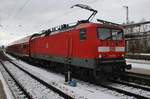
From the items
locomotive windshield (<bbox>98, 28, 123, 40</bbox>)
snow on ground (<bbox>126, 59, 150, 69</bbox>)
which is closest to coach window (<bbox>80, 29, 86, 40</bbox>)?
locomotive windshield (<bbox>98, 28, 123, 40</bbox>)

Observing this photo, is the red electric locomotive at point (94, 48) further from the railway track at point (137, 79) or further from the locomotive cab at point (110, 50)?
the railway track at point (137, 79)

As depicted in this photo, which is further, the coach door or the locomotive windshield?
the coach door

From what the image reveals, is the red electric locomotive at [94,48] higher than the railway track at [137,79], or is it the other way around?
the red electric locomotive at [94,48]

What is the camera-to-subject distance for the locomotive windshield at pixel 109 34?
591 inches

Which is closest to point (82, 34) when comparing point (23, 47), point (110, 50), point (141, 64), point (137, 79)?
point (110, 50)

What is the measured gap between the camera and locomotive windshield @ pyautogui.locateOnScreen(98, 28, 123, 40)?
15.0 metres

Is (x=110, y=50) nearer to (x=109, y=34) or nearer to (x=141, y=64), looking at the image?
(x=109, y=34)

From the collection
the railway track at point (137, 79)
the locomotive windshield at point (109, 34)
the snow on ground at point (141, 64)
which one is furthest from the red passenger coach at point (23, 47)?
the locomotive windshield at point (109, 34)

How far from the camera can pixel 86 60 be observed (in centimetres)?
1519

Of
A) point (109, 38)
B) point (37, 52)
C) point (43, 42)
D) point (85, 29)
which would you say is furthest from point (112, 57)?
point (37, 52)

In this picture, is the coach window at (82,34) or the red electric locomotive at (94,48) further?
the coach window at (82,34)

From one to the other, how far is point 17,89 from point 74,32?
Result: 14.7 ft

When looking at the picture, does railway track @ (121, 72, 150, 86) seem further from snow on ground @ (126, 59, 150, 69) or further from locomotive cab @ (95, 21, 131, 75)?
snow on ground @ (126, 59, 150, 69)

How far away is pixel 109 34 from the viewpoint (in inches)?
604
